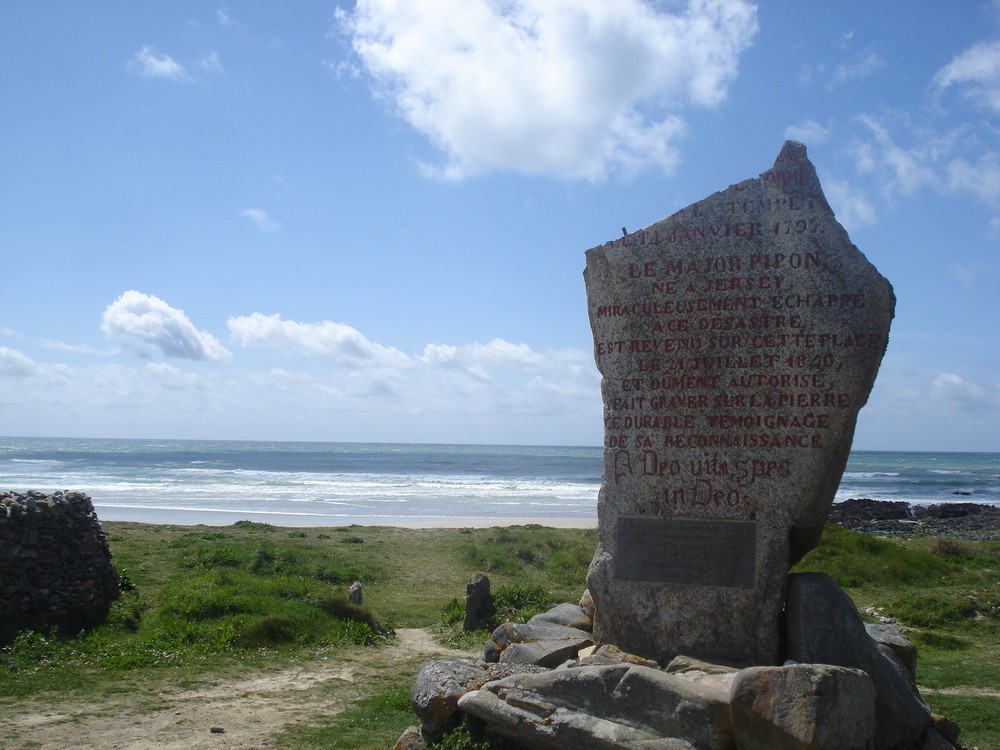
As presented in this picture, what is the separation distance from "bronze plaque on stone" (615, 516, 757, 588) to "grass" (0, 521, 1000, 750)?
1.89 metres

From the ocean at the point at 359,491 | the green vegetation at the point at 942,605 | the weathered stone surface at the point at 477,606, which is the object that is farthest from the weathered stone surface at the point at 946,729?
the ocean at the point at 359,491

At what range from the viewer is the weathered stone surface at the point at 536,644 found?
6.11 meters

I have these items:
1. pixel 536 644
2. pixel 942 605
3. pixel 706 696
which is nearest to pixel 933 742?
pixel 706 696

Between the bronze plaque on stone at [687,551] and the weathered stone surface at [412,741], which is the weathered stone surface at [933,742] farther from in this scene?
the weathered stone surface at [412,741]

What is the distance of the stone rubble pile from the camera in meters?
4.39

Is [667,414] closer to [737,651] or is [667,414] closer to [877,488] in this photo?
[737,651]

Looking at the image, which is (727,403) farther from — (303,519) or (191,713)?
(303,519)

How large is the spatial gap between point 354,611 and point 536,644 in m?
5.70

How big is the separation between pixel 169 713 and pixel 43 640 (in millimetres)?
3074

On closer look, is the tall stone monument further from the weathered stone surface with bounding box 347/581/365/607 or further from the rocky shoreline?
the rocky shoreline

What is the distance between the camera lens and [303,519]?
32312 millimetres

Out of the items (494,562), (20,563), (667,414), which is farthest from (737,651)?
(494,562)

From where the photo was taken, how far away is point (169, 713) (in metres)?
7.24

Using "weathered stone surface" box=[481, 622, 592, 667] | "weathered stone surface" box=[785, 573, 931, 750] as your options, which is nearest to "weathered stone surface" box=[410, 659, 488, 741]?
"weathered stone surface" box=[481, 622, 592, 667]
